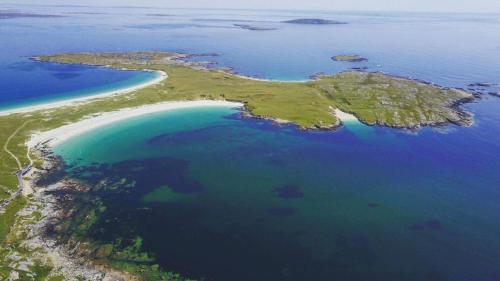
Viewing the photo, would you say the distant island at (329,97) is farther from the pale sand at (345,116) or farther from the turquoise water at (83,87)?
the turquoise water at (83,87)

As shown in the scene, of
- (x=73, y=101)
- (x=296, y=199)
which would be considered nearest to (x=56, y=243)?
(x=296, y=199)

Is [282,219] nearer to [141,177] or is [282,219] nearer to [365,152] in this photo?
[141,177]

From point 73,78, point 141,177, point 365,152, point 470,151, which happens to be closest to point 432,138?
point 470,151

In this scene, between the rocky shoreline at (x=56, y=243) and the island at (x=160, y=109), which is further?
the island at (x=160, y=109)

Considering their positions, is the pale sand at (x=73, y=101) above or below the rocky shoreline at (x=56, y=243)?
above

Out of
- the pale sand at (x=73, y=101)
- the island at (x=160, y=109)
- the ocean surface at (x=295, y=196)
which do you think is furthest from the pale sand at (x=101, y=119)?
the pale sand at (x=73, y=101)

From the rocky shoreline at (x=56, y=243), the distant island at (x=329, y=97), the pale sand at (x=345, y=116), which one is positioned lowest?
the rocky shoreline at (x=56, y=243)
